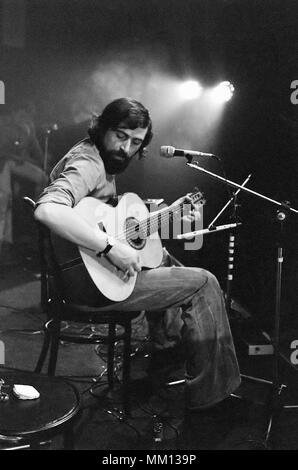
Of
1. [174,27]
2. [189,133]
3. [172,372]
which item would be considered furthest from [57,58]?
[172,372]

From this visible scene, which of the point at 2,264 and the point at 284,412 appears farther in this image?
the point at 2,264

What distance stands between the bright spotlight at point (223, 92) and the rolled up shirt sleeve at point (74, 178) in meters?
1.84

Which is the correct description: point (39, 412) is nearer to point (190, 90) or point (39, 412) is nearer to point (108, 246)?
point (108, 246)

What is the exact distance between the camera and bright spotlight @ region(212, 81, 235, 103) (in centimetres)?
379

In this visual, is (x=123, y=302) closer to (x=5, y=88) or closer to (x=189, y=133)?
(x=189, y=133)


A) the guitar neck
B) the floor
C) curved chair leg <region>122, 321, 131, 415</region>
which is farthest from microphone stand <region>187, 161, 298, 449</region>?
curved chair leg <region>122, 321, 131, 415</region>

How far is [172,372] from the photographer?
3.00 m

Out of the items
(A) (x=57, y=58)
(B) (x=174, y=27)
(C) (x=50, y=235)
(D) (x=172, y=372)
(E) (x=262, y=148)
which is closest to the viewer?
(C) (x=50, y=235)

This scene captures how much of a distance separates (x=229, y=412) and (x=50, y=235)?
4.19 ft

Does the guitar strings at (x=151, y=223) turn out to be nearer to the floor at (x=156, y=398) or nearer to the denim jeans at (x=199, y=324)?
the denim jeans at (x=199, y=324)

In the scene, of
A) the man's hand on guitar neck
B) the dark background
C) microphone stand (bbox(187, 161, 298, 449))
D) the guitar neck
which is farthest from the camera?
the dark background

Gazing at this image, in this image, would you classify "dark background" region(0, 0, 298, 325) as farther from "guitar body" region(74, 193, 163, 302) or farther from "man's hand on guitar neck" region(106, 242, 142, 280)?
"man's hand on guitar neck" region(106, 242, 142, 280)

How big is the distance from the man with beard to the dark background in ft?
3.20

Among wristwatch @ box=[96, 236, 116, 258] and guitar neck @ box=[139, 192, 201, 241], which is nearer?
wristwatch @ box=[96, 236, 116, 258]
